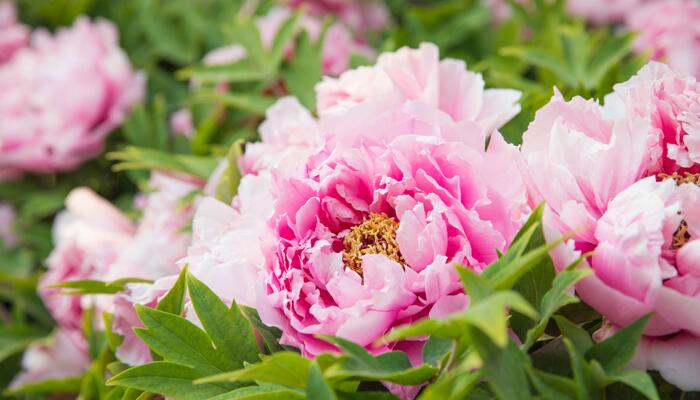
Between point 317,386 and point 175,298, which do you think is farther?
point 175,298

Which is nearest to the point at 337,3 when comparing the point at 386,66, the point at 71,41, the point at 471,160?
the point at 71,41

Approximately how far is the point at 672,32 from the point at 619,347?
2.04ft

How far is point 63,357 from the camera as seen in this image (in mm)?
746

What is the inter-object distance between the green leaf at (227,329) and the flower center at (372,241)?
2.6 inches

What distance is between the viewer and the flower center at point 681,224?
42 centimetres

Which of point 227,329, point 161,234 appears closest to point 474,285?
point 227,329

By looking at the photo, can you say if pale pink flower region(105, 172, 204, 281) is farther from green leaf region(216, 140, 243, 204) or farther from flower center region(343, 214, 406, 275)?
flower center region(343, 214, 406, 275)

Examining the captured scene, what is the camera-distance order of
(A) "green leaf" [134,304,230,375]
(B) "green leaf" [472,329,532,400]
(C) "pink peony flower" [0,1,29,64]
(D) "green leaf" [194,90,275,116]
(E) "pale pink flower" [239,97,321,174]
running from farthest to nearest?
1. (C) "pink peony flower" [0,1,29,64]
2. (D) "green leaf" [194,90,275,116]
3. (E) "pale pink flower" [239,97,321,174]
4. (A) "green leaf" [134,304,230,375]
5. (B) "green leaf" [472,329,532,400]

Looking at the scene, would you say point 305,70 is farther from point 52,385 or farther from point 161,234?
point 52,385

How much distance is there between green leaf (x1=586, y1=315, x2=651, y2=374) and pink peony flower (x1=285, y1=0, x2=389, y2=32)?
77cm

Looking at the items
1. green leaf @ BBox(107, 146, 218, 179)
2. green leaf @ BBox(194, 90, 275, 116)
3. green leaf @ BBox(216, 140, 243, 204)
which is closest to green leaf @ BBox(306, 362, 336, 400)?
green leaf @ BBox(216, 140, 243, 204)

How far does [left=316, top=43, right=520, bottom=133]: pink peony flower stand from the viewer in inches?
21.1

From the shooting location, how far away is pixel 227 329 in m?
0.46

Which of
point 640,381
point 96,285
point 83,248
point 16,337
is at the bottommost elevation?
point 16,337
